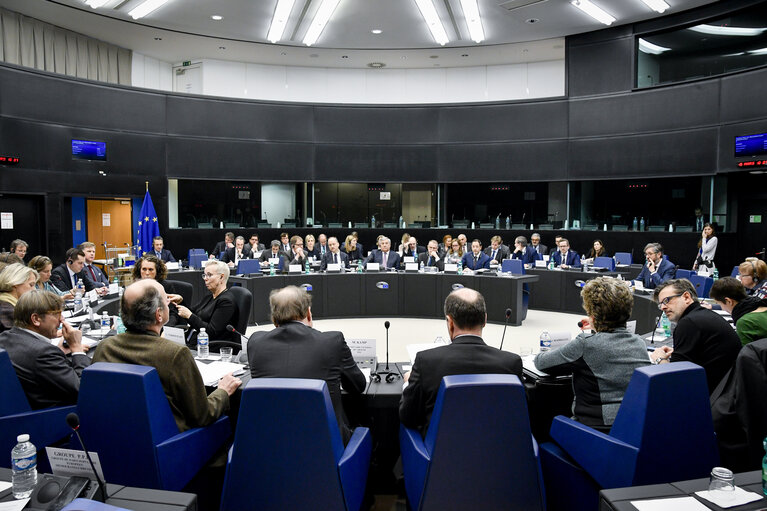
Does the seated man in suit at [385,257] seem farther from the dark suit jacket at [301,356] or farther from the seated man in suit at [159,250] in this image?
the dark suit jacket at [301,356]

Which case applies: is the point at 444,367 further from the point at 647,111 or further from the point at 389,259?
the point at 647,111

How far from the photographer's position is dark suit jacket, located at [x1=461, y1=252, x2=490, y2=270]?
28.6 feet

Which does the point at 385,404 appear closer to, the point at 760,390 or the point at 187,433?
the point at 187,433

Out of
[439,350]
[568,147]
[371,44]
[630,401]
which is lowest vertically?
[630,401]

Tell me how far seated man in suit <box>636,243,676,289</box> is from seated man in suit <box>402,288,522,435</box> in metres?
5.21

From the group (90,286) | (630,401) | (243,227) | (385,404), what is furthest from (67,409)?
(243,227)

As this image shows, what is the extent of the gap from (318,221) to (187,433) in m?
10.5

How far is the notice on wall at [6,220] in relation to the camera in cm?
891

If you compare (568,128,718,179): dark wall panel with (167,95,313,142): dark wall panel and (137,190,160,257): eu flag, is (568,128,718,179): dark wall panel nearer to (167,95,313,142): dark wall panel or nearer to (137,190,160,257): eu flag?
(167,95,313,142): dark wall panel

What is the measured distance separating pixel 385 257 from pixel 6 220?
6.58m

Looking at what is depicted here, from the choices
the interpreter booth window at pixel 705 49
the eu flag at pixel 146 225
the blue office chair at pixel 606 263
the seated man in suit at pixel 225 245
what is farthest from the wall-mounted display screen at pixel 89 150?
the interpreter booth window at pixel 705 49

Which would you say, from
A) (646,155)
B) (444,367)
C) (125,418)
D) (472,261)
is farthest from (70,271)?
(646,155)

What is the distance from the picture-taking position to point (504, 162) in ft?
38.7

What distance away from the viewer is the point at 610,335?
2.51m
